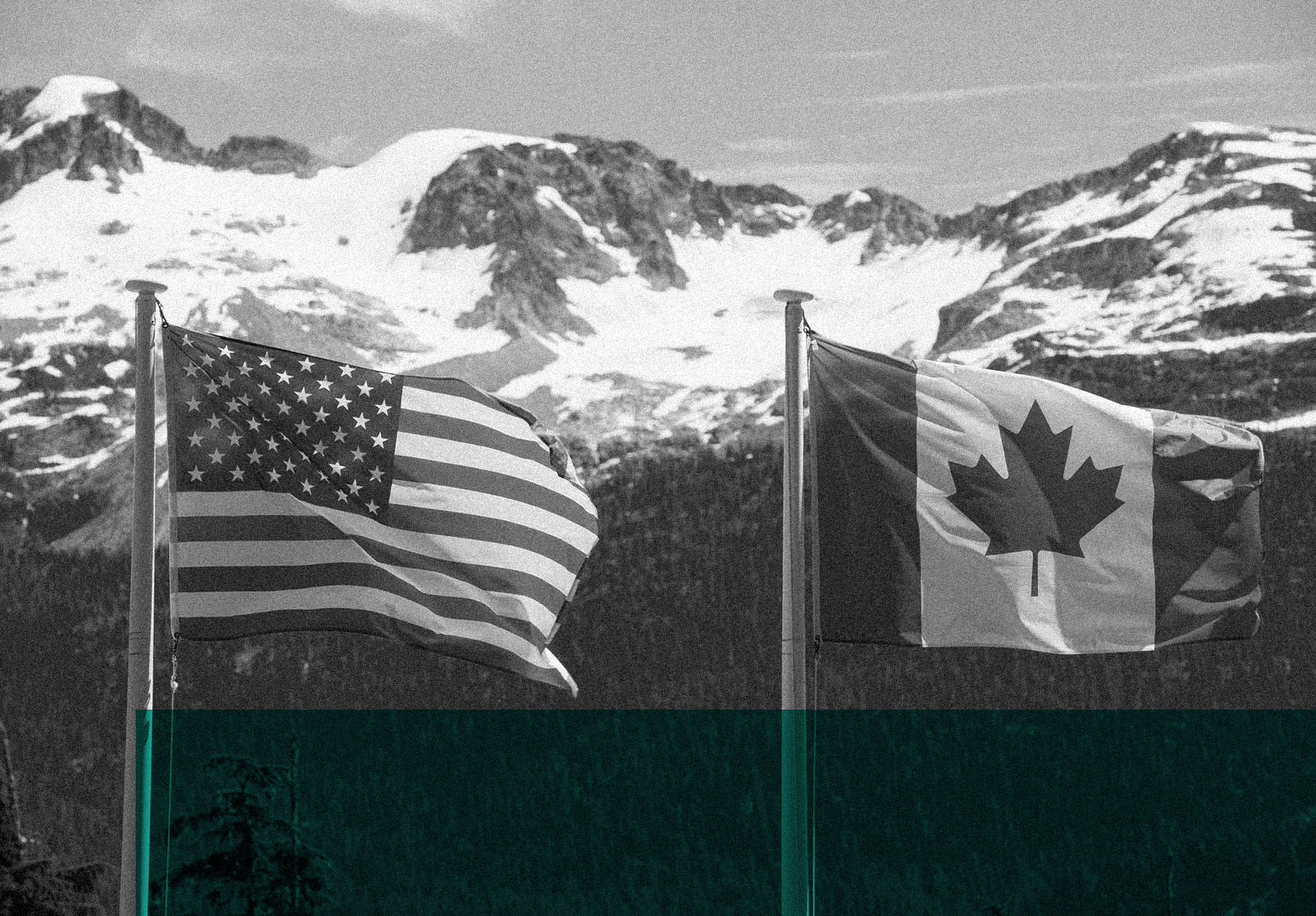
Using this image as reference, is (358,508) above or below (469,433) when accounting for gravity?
below

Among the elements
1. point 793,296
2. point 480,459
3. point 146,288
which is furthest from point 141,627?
point 793,296

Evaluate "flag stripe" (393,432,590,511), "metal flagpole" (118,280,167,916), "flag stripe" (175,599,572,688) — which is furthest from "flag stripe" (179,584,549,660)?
"flag stripe" (393,432,590,511)

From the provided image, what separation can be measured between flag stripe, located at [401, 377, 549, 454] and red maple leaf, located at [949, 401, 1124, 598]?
378cm

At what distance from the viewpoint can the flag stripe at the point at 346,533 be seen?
15.5 meters

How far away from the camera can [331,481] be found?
16.0 metres

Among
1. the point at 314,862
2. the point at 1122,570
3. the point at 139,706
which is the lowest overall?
the point at 314,862

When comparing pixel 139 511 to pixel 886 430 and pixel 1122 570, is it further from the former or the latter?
pixel 1122 570

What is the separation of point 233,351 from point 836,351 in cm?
505

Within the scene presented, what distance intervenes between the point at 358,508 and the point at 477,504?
103cm

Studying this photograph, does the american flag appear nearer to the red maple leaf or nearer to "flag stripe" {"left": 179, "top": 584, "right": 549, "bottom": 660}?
"flag stripe" {"left": 179, "top": 584, "right": 549, "bottom": 660}

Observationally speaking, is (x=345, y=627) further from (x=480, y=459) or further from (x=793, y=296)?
(x=793, y=296)

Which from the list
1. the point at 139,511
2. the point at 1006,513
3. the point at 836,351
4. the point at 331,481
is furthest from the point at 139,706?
the point at 1006,513

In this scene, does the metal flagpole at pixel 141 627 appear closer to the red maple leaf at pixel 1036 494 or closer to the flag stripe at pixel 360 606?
the flag stripe at pixel 360 606

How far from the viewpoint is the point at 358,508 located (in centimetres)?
1606
